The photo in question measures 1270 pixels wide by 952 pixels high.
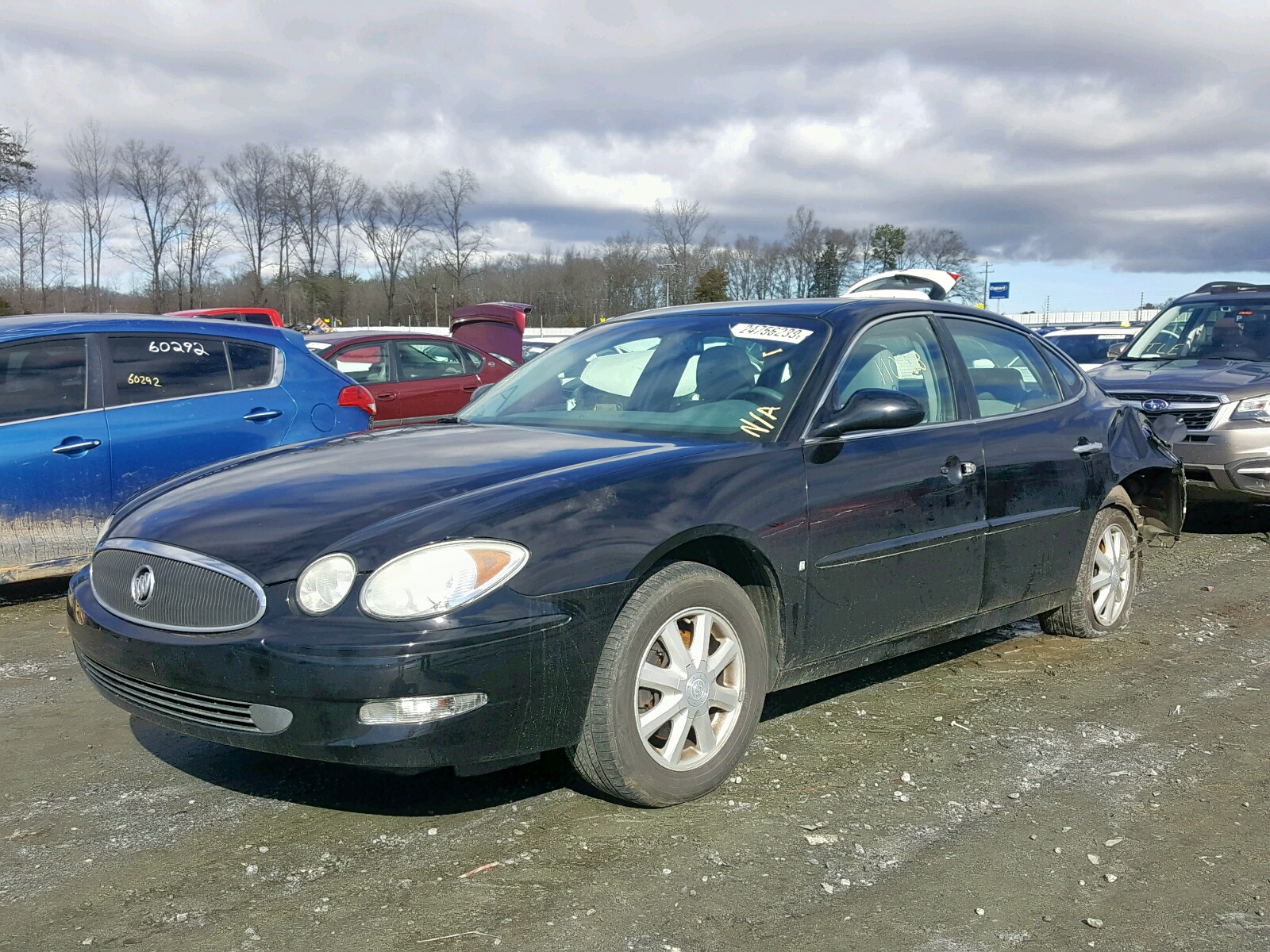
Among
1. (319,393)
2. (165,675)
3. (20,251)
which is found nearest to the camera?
(165,675)

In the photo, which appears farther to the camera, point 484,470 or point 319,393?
point 319,393

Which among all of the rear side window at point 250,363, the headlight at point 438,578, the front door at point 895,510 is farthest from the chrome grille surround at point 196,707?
the rear side window at point 250,363

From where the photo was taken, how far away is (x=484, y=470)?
11.5ft

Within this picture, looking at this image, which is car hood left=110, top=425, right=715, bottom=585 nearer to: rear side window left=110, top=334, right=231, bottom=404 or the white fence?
rear side window left=110, top=334, right=231, bottom=404

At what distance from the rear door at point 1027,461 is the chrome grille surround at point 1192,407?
3.56m

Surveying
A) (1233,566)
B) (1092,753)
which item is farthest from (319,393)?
(1233,566)

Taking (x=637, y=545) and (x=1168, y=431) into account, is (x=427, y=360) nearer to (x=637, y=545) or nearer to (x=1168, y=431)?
(x=1168, y=431)

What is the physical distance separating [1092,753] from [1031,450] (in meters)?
1.36

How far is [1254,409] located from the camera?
8438 mm

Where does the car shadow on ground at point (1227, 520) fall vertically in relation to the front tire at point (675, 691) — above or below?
below

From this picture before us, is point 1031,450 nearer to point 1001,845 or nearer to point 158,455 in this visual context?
point 1001,845

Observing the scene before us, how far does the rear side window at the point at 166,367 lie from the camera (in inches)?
251

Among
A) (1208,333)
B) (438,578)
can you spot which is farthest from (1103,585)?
(1208,333)

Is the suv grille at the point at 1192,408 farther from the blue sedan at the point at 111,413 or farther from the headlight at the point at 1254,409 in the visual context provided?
the blue sedan at the point at 111,413
